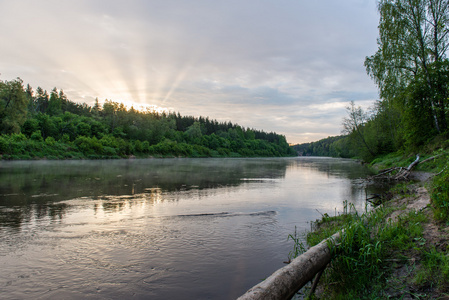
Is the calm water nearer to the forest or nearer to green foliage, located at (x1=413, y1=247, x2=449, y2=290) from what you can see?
green foliage, located at (x1=413, y1=247, x2=449, y2=290)

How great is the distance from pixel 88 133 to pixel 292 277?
96.2 metres

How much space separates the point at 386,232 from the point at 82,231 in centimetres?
788

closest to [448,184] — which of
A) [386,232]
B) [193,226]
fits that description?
[386,232]

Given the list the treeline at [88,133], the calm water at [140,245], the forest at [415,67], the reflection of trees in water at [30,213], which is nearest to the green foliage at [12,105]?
the treeline at [88,133]

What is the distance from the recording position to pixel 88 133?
289 feet

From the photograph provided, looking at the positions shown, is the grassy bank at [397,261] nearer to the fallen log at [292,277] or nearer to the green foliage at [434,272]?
the green foliage at [434,272]

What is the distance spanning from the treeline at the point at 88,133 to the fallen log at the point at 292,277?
61052mm

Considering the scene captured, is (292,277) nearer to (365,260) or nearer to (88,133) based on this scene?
(365,260)

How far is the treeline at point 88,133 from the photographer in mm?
52594

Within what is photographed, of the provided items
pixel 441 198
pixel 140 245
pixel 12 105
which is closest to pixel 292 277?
pixel 441 198

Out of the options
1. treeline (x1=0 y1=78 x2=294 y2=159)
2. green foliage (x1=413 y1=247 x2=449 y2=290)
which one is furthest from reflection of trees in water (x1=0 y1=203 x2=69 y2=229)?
treeline (x1=0 y1=78 x2=294 y2=159)

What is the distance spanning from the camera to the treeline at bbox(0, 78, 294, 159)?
52.6 m

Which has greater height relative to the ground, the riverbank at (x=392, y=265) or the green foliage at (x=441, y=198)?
the green foliage at (x=441, y=198)

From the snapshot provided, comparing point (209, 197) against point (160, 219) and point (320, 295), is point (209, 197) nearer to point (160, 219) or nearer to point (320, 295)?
point (160, 219)
